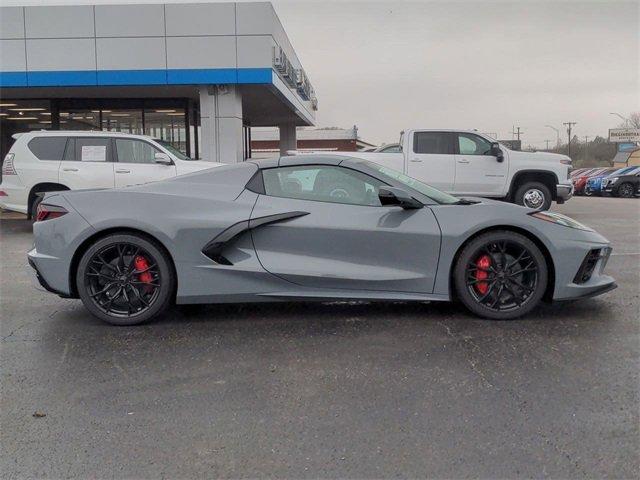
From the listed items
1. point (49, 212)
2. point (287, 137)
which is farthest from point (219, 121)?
point (287, 137)

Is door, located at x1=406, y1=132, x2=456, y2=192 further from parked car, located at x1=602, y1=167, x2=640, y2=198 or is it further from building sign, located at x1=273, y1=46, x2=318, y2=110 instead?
parked car, located at x1=602, y1=167, x2=640, y2=198

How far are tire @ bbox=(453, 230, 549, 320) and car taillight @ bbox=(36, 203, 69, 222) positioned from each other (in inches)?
125

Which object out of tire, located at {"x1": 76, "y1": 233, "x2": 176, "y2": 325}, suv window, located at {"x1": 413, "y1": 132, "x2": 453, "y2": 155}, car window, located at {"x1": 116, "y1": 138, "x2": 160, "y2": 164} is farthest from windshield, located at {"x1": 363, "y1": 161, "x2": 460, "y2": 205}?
suv window, located at {"x1": 413, "y1": 132, "x2": 453, "y2": 155}

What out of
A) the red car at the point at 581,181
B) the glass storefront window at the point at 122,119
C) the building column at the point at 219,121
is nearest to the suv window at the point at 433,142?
the building column at the point at 219,121

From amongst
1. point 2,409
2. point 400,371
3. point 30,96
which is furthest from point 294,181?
point 30,96

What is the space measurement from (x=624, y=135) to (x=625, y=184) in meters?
60.8

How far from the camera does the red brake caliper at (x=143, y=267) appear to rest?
4.91m

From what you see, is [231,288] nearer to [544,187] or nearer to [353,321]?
→ [353,321]

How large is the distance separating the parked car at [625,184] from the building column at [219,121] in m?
17.2

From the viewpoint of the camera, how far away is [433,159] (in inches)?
524

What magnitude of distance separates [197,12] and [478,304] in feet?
44.8

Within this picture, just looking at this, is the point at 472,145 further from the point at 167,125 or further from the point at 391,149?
the point at 167,125

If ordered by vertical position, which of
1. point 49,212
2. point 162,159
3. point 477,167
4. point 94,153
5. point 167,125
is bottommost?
point 49,212

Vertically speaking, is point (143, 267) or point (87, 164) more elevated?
point (87, 164)
